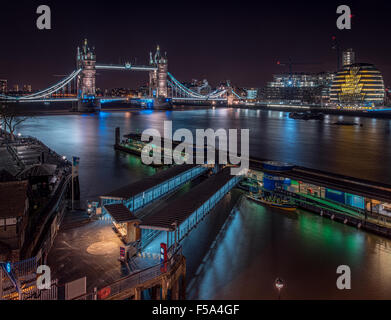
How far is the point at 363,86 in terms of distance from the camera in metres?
91.1

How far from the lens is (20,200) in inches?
271

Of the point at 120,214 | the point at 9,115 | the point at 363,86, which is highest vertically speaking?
the point at 363,86

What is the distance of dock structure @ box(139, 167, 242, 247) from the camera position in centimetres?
779

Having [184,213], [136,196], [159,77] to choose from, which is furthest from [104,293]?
[159,77]

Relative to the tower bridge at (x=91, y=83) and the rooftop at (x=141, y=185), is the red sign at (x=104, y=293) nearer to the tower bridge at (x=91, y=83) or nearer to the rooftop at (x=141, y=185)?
the rooftop at (x=141, y=185)

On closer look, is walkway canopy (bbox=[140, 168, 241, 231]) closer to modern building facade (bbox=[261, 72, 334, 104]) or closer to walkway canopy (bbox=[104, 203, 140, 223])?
walkway canopy (bbox=[104, 203, 140, 223])

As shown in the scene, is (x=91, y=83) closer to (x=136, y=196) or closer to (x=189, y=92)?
(x=189, y=92)

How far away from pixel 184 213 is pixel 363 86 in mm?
93311

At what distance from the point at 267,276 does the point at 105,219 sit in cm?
409

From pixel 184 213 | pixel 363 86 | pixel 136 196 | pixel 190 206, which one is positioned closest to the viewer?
pixel 184 213
